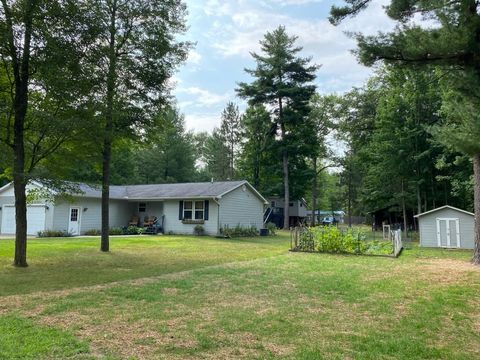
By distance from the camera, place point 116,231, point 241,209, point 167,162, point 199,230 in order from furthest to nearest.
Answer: point 167,162
point 241,209
point 116,231
point 199,230

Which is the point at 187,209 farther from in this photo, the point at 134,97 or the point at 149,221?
the point at 134,97

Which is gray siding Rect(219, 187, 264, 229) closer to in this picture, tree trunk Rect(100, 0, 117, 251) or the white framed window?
the white framed window

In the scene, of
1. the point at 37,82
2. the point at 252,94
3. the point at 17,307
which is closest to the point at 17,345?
the point at 17,307

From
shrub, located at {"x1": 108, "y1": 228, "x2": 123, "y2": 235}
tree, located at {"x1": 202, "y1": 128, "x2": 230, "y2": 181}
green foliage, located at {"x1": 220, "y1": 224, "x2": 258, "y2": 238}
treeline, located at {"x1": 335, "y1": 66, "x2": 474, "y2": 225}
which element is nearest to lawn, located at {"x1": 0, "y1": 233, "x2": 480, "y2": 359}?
green foliage, located at {"x1": 220, "y1": 224, "x2": 258, "y2": 238}

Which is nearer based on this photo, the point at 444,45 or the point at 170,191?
the point at 444,45

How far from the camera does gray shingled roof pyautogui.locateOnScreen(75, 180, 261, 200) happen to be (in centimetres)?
2342

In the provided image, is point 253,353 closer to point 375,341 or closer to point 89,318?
point 375,341

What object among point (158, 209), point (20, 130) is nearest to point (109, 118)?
point (20, 130)

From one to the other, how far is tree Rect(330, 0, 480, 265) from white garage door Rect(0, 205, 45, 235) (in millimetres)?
19528

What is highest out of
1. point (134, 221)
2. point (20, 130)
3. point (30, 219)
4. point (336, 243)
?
point (20, 130)

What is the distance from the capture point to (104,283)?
763cm

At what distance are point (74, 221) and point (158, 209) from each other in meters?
5.40

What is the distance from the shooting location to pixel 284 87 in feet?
115

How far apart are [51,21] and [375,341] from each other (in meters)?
9.88
